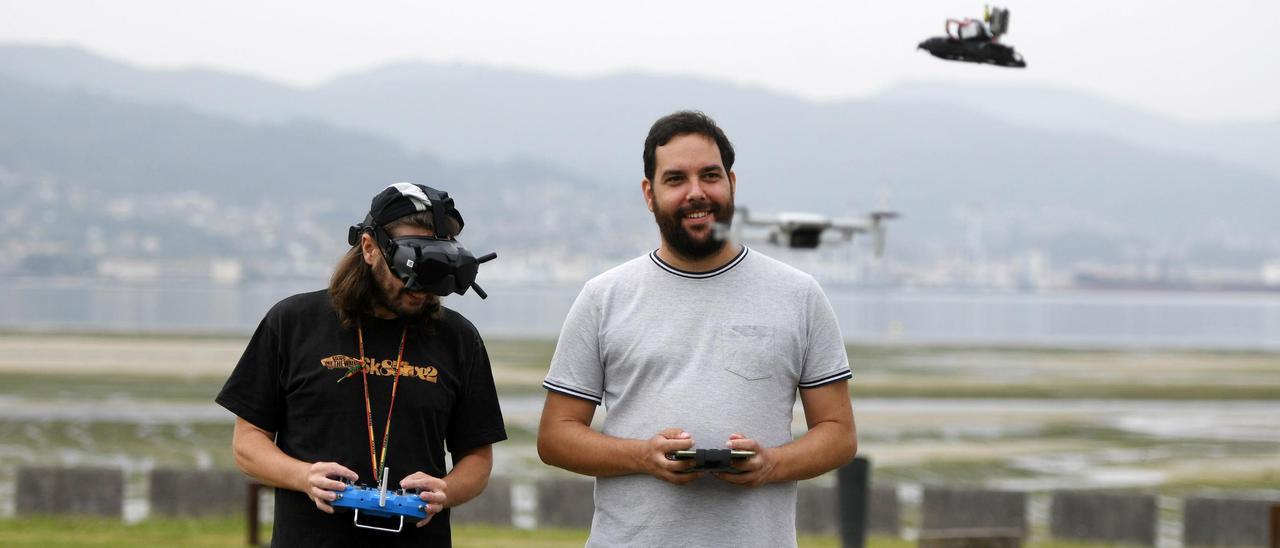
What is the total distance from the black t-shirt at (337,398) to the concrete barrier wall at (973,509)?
40.6 ft

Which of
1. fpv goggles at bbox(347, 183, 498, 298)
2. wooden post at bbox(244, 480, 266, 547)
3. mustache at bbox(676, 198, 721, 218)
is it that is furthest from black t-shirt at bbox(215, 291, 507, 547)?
wooden post at bbox(244, 480, 266, 547)

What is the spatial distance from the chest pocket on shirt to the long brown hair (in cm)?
80

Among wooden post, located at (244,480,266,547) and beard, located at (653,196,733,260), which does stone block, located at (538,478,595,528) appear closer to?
wooden post, located at (244,480,266,547)

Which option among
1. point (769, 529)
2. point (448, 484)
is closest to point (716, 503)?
point (769, 529)

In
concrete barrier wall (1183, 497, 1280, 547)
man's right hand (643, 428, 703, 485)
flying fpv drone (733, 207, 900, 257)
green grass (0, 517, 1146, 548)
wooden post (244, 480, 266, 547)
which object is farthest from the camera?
concrete barrier wall (1183, 497, 1280, 547)

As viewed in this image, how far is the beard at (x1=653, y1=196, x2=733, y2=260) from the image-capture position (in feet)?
12.3

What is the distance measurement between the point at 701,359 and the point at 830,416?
0.41 metres

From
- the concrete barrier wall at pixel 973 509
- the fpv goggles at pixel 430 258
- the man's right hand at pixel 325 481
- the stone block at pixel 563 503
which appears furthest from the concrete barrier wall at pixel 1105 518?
the man's right hand at pixel 325 481

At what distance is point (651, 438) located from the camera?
374cm

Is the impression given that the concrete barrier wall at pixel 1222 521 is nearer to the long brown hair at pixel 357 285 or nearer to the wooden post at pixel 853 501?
the wooden post at pixel 853 501

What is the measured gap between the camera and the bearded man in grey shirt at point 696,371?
3.77 metres

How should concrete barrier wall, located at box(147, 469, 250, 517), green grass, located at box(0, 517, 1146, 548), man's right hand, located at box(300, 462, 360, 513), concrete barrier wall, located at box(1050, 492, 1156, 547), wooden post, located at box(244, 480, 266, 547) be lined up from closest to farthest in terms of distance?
1. man's right hand, located at box(300, 462, 360, 513)
2. wooden post, located at box(244, 480, 266, 547)
3. green grass, located at box(0, 517, 1146, 548)
4. concrete barrier wall, located at box(147, 469, 250, 517)
5. concrete barrier wall, located at box(1050, 492, 1156, 547)

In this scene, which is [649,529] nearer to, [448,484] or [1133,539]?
[448,484]

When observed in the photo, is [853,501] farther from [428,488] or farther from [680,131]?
[428,488]
